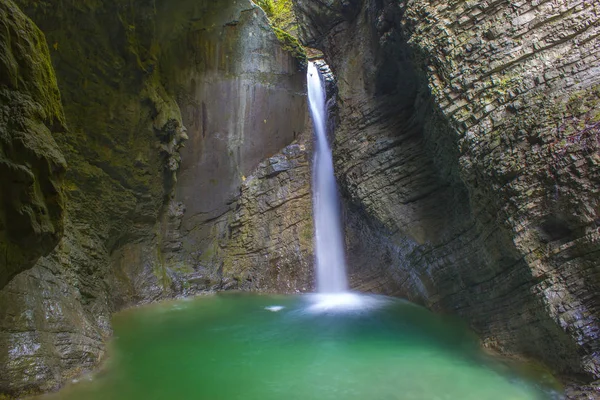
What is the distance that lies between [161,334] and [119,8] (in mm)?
6809

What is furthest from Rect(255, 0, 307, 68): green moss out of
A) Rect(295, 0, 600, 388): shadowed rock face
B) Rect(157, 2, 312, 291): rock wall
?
Rect(295, 0, 600, 388): shadowed rock face

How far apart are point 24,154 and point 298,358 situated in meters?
5.24

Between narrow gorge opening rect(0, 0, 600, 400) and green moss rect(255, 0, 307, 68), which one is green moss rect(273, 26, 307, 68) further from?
green moss rect(255, 0, 307, 68)

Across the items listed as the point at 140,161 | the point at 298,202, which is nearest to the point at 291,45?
the point at 298,202

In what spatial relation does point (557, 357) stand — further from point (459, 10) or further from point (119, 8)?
point (119, 8)

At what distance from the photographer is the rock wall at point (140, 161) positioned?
Answer: 531 centimetres

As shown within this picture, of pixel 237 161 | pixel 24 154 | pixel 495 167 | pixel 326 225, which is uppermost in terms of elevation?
pixel 237 161

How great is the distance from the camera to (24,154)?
346 cm

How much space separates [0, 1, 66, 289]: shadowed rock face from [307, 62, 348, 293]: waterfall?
954 centimetres

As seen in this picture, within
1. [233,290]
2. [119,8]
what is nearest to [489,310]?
[233,290]

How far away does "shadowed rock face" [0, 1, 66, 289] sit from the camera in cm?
335

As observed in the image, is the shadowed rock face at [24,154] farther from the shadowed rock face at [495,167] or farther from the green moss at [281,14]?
the green moss at [281,14]

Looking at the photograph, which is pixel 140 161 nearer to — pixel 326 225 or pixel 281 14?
pixel 326 225

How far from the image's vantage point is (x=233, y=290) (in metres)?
12.3
